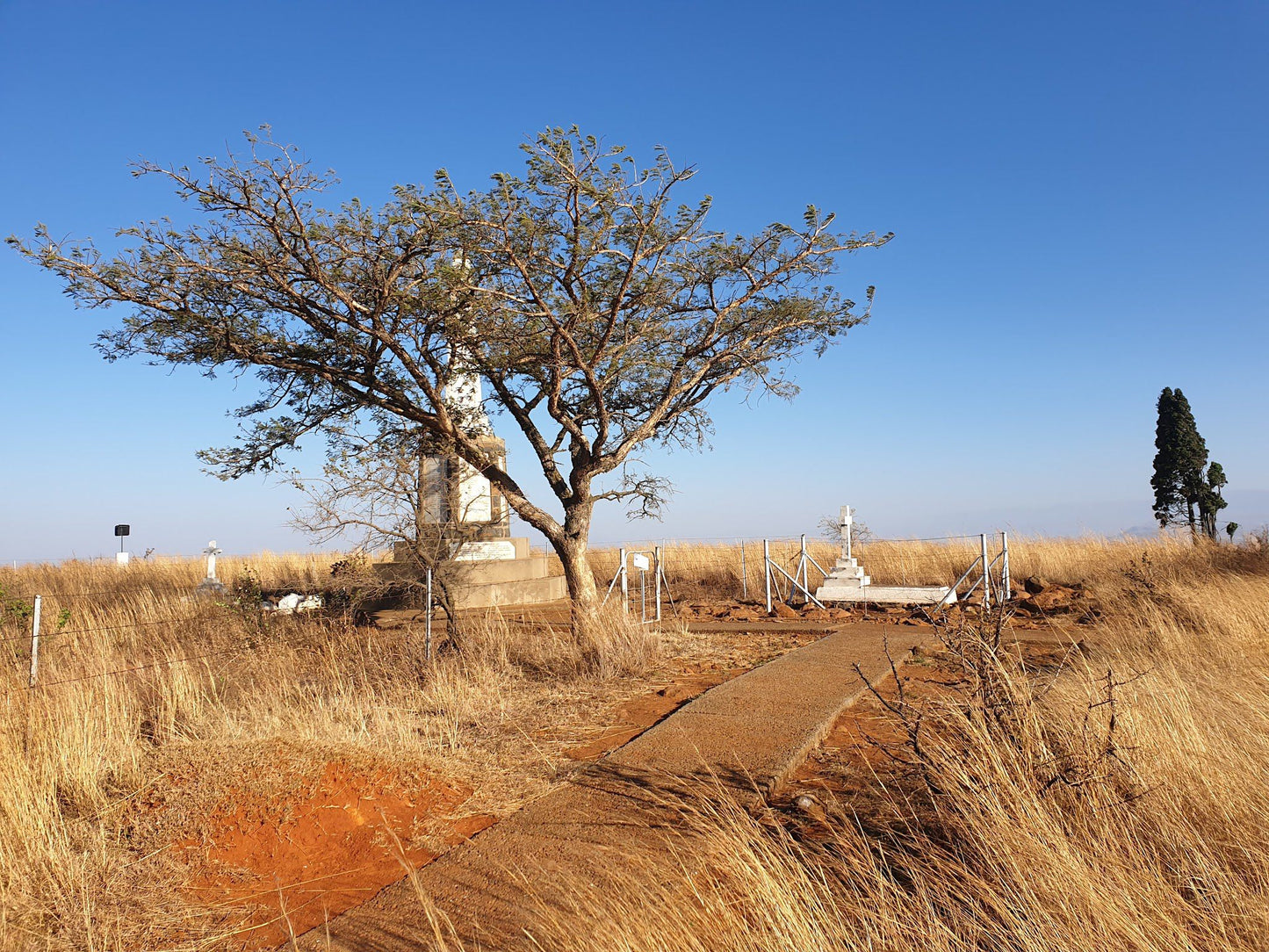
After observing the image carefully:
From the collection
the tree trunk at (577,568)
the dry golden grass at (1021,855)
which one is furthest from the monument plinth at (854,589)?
the dry golden grass at (1021,855)

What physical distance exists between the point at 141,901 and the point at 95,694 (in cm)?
370

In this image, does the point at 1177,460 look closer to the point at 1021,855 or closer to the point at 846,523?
the point at 846,523

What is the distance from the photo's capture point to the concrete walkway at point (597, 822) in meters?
3.87

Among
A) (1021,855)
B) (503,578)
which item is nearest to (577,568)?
(503,578)

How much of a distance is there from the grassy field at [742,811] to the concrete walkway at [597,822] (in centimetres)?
37

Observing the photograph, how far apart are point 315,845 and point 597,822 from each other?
6.02ft

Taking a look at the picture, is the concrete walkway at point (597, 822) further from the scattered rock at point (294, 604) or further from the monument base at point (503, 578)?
the scattered rock at point (294, 604)

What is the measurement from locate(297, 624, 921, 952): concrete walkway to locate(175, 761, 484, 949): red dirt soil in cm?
31

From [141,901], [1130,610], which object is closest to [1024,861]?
[141,901]

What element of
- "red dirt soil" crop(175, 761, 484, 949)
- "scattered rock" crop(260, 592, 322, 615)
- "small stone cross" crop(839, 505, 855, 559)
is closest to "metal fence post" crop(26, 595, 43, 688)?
"red dirt soil" crop(175, 761, 484, 949)

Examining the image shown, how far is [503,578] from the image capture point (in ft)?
56.7

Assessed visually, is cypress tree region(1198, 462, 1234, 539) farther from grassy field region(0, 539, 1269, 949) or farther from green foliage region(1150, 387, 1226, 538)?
grassy field region(0, 539, 1269, 949)

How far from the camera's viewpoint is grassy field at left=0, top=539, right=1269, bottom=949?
3.11 meters

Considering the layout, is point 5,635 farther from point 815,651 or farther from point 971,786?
point 971,786
